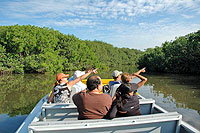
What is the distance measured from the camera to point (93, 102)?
2150 mm

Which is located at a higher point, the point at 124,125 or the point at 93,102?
the point at 93,102

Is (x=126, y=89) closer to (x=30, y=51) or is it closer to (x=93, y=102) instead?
(x=93, y=102)

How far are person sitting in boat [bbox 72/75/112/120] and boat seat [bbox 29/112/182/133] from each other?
234mm

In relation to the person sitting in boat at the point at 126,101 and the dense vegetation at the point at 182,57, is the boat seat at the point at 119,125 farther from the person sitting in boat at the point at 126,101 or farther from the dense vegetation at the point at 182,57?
the dense vegetation at the point at 182,57

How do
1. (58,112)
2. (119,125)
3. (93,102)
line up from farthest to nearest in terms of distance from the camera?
(58,112) → (93,102) → (119,125)

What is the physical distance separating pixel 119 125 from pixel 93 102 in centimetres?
44

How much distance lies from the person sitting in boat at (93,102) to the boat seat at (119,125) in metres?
0.23

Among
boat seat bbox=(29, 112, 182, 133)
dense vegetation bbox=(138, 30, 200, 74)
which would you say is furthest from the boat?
dense vegetation bbox=(138, 30, 200, 74)

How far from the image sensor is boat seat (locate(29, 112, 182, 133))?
1.85 meters

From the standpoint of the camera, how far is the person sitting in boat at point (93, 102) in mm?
2154

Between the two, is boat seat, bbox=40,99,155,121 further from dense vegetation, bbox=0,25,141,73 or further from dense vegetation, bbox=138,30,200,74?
dense vegetation, bbox=138,30,200,74

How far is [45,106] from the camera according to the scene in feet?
8.86

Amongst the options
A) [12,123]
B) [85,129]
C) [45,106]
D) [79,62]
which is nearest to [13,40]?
[79,62]

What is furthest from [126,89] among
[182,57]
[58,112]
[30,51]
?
[182,57]
